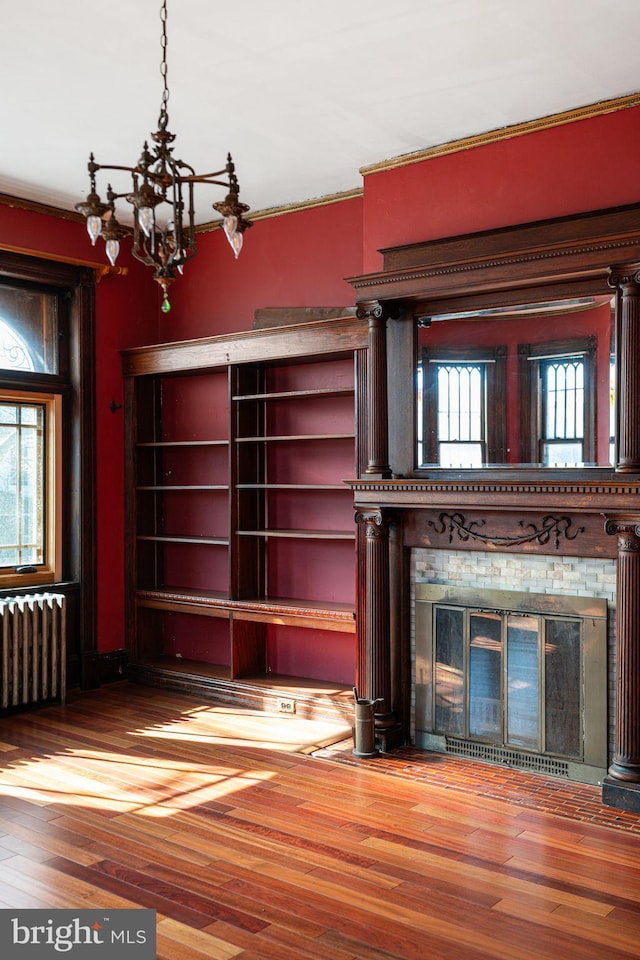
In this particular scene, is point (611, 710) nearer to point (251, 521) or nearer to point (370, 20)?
point (251, 521)

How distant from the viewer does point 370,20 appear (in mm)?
3719

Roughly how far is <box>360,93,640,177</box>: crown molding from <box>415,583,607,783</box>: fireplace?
253cm

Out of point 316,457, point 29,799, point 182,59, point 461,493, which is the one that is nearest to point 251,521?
point 316,457

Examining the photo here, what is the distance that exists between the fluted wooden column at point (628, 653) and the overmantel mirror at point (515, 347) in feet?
1.12

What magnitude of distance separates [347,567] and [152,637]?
1964 millimetres

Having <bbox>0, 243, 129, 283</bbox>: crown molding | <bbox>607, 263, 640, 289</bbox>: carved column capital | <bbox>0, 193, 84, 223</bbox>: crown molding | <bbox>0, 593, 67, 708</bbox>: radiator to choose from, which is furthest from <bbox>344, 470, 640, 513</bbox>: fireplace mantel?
<bbox>0, 193, 84, 223</bbox>: crown molding

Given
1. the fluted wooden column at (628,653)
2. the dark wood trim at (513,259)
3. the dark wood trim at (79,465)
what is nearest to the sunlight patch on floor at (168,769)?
the dark wood trim at (79,465)

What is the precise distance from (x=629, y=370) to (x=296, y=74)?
2.17 metres

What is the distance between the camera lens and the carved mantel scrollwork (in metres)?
4.55

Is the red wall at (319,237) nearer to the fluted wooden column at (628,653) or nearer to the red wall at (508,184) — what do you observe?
the red wall at (508,184)

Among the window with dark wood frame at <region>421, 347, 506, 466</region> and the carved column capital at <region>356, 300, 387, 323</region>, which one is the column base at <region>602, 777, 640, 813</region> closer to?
the window with dark wood frame at <region>421, 347, 506, 466</region>

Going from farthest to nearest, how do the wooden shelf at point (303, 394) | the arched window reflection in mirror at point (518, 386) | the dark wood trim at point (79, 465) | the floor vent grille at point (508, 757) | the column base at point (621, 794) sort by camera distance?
the dark wood trim at point (79, 465), the wooden shelf at point (303, 394), the floor vent grille at point (508, 757), the arched window reflection in mirror at point (518, 386), the column base at point (621, 794)

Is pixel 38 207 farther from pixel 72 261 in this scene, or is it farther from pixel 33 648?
pixel 33 648

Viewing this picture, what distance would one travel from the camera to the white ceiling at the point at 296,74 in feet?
12.0
